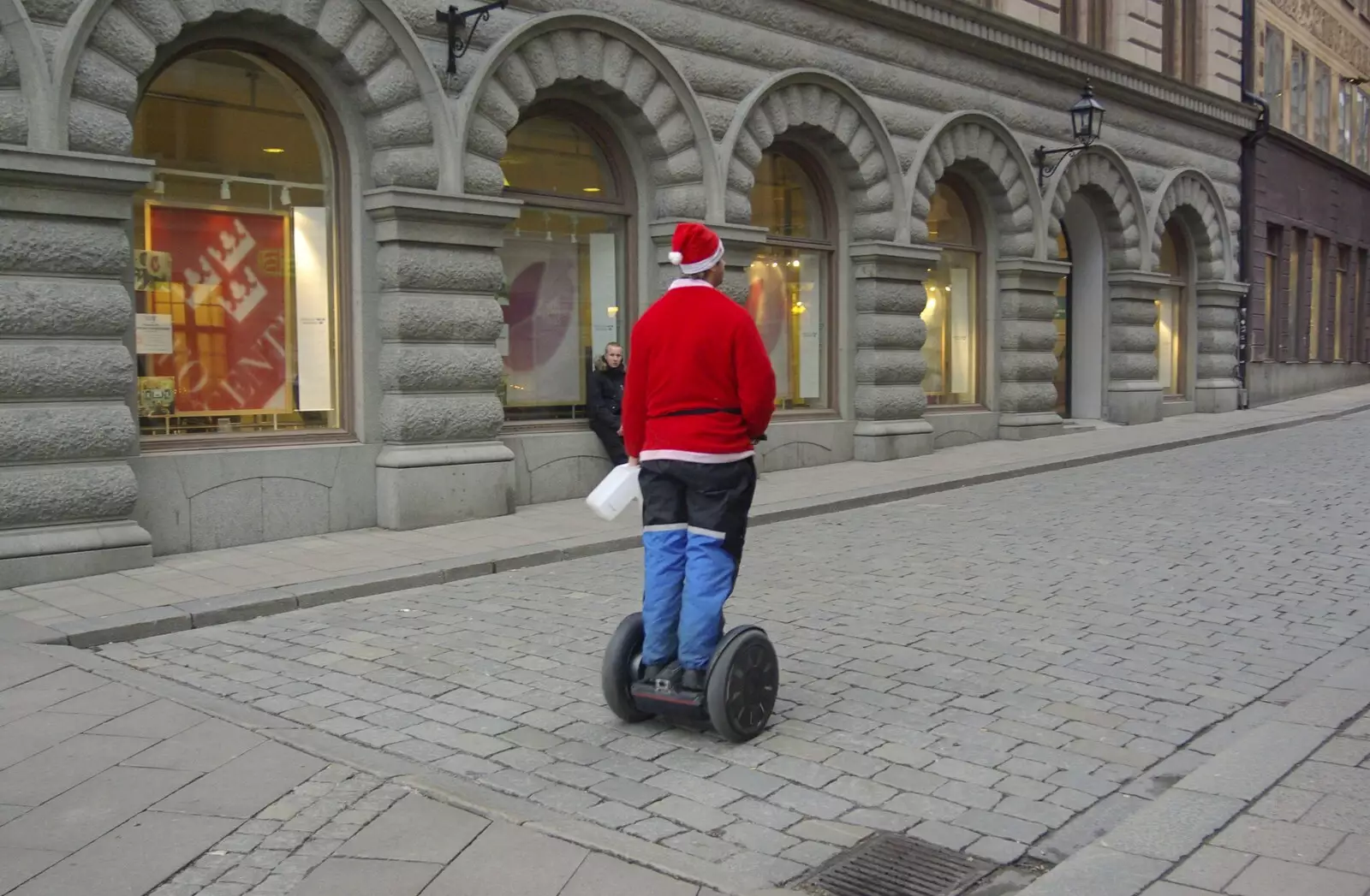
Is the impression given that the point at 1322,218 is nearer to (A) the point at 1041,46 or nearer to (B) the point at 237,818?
(A) the point at 1041,46

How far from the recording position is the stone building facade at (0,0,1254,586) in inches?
366

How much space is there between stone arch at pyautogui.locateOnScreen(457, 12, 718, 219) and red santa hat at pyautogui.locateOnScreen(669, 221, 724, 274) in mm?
6574

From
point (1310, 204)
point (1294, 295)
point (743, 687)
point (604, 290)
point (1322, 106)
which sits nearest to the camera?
point (743, 687)

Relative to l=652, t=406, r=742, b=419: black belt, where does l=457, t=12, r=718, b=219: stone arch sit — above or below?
above

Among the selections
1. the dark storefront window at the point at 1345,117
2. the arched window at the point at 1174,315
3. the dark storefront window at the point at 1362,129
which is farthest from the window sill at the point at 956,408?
the dark storefront window at the point at 1362,129

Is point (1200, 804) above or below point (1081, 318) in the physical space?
below

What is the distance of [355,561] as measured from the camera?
9.80 m

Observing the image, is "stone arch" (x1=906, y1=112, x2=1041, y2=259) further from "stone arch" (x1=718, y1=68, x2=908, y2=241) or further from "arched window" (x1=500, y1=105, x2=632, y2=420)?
"arched window" (x1=500, y1=105, x2=632, y2=420)

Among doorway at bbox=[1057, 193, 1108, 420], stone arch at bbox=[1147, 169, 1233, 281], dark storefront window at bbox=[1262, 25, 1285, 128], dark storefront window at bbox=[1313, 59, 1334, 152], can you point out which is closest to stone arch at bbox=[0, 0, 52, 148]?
doorway at bbox=[1057, 193, 1108, 420]

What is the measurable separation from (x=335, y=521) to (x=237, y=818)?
22.4 feet

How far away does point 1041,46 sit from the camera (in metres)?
19.4

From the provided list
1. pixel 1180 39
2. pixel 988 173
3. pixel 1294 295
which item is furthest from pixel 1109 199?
pixel 1294 295

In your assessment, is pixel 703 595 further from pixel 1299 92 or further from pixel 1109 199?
pixel 1299 92

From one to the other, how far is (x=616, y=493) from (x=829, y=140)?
11420 mm
